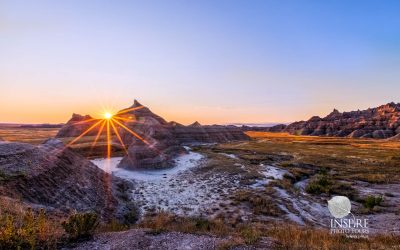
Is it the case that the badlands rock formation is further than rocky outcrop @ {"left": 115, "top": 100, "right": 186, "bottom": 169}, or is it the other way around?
the badlands rock formation

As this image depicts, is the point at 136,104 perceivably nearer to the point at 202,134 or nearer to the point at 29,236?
the point at 202,134

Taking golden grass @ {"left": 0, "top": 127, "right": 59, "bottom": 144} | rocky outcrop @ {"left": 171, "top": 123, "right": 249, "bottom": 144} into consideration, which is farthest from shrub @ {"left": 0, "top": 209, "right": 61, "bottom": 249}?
rocky outcrop @ {"left": 171, "top": 123, "right": 249, "bottom": 144}

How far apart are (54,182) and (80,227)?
1158cm

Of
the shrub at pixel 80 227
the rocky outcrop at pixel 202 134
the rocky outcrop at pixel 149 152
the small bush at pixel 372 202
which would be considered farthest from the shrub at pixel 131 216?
the rocky outcrop at pixel 202 134

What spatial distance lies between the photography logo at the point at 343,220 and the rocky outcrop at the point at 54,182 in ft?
46.7

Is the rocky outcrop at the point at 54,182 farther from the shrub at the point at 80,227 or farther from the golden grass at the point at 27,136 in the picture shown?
the golden grass at the point at 27,136

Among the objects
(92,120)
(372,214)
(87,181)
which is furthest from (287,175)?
(92,120)

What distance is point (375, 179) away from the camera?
33.6 metres

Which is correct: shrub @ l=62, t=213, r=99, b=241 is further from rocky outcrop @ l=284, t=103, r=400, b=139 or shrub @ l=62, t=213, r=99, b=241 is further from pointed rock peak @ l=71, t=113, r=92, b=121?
rocky outcrop @ l=284, t=103, r=400, b=139

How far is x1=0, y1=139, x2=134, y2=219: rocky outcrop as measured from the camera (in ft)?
55.5

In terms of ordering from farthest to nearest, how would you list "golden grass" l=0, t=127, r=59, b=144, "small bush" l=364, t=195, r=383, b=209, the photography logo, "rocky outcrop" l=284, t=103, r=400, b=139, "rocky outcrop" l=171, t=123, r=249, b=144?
"rocky outcrop" l=284, t=103, r=400, b=139 < "rocky outcrop" l=171, t=123, r=249, b=144 < "golden grass" l=0, t=127, r=59, b=144 < "small bush" l=364, t=195, r=383, b=209 < the photography logo

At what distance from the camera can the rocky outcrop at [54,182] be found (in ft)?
55.5

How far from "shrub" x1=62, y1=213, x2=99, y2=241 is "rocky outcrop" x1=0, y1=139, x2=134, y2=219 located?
6.38 m

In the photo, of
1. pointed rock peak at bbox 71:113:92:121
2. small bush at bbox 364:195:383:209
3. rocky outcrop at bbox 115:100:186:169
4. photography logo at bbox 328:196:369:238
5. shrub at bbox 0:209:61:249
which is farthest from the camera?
pointed rock peak at bbox 71:113:92:121
